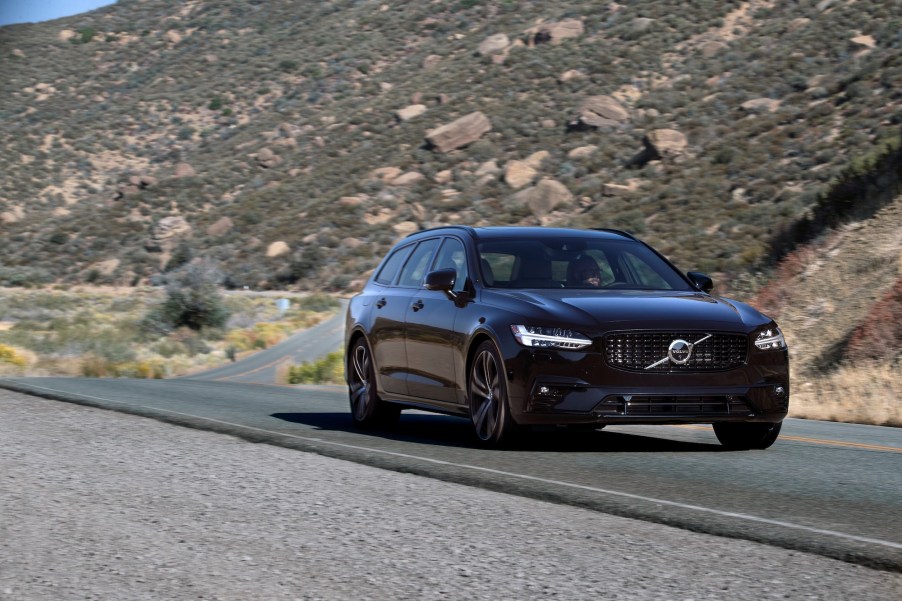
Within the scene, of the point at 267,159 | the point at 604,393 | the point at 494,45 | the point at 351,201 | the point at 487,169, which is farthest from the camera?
the point at 267,159

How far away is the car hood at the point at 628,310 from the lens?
9.30 m

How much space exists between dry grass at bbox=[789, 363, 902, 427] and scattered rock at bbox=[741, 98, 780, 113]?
105 ft

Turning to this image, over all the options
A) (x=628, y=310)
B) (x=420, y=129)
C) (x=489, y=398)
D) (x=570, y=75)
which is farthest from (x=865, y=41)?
(x=489, y=398)

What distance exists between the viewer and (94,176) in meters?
81.2

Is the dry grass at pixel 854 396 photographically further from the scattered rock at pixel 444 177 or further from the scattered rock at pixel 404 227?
the scattered rock at pixel 444 177

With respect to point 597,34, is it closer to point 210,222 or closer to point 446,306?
point 210,222

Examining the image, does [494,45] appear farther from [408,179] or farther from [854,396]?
[854,396]

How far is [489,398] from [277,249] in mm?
51176

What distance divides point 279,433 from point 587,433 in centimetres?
259

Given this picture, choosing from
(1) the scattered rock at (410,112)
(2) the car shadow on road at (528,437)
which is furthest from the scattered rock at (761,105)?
(2) the car shadow on road at (528,437)

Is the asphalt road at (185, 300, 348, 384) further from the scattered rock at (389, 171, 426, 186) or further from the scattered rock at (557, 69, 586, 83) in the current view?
the scattered rock at (557, 69, 586, 83)

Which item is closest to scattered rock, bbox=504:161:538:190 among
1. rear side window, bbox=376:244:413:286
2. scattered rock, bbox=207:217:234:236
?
scattered rock, bbox=207:217:234:236

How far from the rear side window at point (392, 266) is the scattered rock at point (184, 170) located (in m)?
62.5

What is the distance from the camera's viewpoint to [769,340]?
963 centimetres
